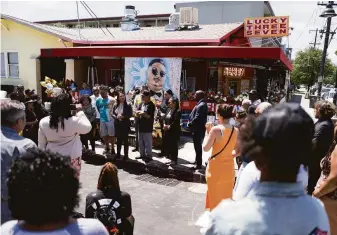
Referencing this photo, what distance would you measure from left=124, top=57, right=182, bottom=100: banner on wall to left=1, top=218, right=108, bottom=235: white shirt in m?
9.23

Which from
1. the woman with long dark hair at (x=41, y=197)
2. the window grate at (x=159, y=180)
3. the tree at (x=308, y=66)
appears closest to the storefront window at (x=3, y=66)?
the window grate at (x=159, y=180)

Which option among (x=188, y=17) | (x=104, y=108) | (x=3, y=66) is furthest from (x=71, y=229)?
(x=3, y=66)

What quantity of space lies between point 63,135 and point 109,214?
1.45 m

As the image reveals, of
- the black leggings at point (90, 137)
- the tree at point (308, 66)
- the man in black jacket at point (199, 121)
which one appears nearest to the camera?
Result: the man in black jacket at point (199, 121)

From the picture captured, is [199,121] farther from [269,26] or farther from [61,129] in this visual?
[269,26]

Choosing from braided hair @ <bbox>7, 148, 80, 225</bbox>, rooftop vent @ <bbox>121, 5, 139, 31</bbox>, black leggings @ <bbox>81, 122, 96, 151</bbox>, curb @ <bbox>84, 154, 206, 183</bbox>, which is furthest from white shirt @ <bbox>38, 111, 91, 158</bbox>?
rooftop vent @ <bbox>121, 5, 139, 31</bbox>

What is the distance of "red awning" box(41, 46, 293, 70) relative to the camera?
9305mm

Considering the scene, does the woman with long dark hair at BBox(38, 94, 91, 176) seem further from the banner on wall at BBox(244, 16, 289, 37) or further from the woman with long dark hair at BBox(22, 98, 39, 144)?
the banner on wall at BBox(244, 16, 289, 37)

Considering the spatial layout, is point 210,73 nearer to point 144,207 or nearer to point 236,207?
point 144,207

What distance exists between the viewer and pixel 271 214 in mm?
1209

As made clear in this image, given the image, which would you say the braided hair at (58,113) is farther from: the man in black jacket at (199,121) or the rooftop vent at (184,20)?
the rooftop vent at (184,20)

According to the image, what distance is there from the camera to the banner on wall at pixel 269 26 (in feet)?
49.0

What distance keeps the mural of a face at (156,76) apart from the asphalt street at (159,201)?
4.43 m

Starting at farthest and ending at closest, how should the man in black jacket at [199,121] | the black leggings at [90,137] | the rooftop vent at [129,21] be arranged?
the rooftop vent at [129,21] → the black leggings at [90,137] → the man in black jacket at [199,121]
